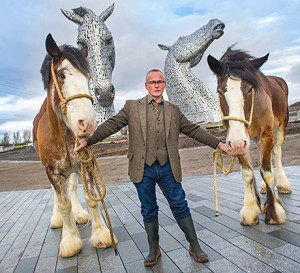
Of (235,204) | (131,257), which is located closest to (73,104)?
(131,257)

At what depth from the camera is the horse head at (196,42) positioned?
57.7 feet

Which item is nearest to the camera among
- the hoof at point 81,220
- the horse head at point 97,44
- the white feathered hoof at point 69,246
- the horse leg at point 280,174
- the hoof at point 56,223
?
the white feathered hoof at point 69,246

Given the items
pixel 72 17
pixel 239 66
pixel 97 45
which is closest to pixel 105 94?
pixel 97 45

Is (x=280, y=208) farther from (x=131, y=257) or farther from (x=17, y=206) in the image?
(x=17, y=206)

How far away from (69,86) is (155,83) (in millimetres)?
823

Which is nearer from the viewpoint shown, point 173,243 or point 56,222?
point 173,243

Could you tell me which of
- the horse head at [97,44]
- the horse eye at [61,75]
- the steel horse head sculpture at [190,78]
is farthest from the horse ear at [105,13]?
the horse eye at [61,75]

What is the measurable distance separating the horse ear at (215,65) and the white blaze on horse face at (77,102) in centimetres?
141

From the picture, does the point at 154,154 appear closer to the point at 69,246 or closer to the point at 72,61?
the point at 72,61

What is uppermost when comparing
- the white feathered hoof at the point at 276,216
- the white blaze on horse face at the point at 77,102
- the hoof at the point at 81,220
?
→ the white blaze on horse face at the point at 77,102

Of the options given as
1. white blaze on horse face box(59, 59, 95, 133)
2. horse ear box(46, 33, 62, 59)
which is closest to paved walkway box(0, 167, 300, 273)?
white blaze on horse face box(59, 59, 95, 133)

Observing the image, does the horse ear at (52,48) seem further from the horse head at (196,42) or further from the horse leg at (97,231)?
the horse head at (196,42)

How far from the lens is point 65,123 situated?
2.73 meters

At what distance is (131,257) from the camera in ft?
8.83
